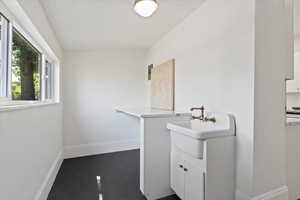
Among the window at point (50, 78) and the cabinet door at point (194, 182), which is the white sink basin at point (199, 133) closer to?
the cabinet door at point (194, 182)

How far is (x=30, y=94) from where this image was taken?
174 cm

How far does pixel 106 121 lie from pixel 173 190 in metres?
2.07

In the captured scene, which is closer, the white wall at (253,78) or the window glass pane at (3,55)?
the window glass pane at (3,55)

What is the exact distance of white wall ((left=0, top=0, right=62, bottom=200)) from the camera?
99 cm

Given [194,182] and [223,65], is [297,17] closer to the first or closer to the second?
[223,65]

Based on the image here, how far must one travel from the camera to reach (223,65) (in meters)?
1.71

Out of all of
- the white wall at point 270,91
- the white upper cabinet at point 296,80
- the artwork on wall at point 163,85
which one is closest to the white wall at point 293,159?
the white wall at point 270,91

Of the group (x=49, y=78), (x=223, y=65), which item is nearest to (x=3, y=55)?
(x=49, y=78)

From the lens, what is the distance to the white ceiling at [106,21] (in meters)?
1.80

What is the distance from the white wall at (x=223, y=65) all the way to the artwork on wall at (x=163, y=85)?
0.72ft

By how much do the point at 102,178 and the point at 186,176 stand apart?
1.30 meters

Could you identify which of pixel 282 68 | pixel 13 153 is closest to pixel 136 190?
pixel 13 153

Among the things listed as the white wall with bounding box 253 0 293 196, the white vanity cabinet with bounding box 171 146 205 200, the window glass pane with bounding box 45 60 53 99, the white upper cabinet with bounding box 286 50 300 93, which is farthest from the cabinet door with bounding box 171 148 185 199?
the white upper cabinet with bounding box 286 50 300 93

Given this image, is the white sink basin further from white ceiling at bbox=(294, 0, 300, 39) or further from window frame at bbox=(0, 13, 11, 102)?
white ceiling at bbox=(294, 0, 300, 39)
